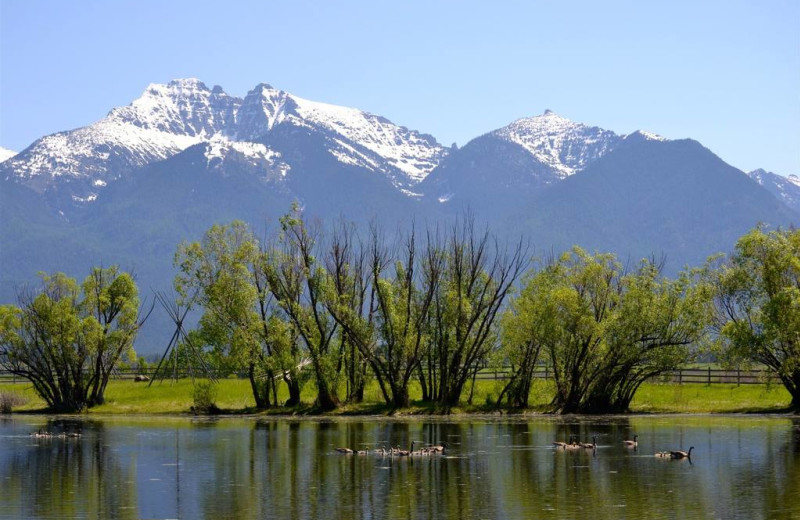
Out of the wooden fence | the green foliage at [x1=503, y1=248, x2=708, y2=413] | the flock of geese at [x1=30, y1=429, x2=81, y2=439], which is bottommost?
the flock of geese at [x1=30, y1=429, x2=81, y2=439]

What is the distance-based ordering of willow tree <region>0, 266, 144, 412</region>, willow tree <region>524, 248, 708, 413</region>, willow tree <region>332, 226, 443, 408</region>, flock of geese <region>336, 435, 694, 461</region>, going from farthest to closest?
willow tree <region>0, 266, 144, 412</region>, willow tree <region>332, 226, 443, 408</region>, willow tree <region>524, 248, 708, 413</region>, flock of geese <region>336, 435, 694, 461</region>

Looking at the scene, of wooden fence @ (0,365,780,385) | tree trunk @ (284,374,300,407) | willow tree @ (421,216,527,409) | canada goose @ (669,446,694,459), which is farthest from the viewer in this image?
tree trunk @ (284,374,300,407)

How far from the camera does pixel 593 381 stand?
8406 cm

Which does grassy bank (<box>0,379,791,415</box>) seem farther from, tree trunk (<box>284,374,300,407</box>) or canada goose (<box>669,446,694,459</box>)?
canada goose (<box>669,446,694,459</box>)

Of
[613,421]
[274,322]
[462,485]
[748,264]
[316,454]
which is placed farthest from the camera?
[274,322]

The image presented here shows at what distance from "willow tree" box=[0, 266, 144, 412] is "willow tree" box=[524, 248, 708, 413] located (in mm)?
34254

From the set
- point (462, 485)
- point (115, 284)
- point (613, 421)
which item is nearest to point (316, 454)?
point (462, 485)

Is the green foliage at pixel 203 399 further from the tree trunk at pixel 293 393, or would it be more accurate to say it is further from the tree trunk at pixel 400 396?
the tree trunk at pixel 400 396

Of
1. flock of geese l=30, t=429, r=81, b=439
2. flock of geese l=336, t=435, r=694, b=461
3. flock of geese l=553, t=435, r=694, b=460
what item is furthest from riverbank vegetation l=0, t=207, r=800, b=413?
flock of geese l=336, t=435, r=694, b=461

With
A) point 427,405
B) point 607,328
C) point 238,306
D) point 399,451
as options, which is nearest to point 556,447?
point 399,451

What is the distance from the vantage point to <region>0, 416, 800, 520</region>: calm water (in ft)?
131

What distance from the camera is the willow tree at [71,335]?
9331 centimetres

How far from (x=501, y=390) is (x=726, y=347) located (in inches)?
685

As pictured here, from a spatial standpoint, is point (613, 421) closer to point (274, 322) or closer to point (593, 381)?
point (593, 381)
